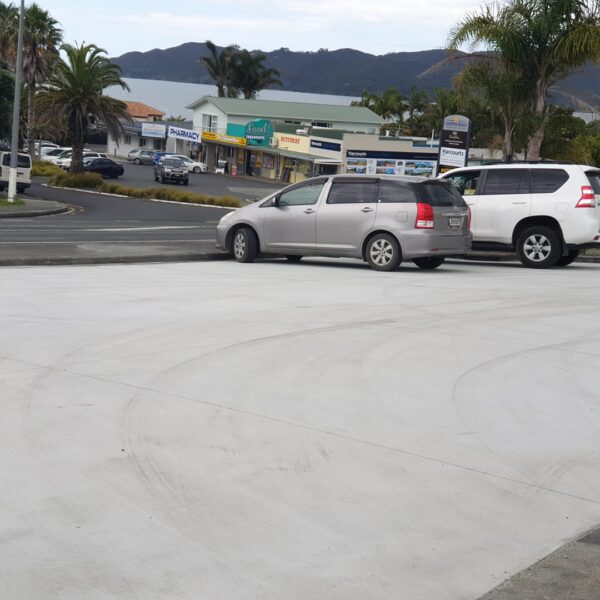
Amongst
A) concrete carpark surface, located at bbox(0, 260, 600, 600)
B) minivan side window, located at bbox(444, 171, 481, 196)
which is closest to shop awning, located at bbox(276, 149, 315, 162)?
minivan side window, located at bbox(444, 171, 481, 196)

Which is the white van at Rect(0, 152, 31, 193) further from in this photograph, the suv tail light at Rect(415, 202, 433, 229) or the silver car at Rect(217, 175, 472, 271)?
the suv tail light at Rect(415, 202, 433, 229)

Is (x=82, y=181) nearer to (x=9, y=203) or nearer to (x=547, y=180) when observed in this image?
(x=9, y=203)

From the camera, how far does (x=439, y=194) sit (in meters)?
17.4

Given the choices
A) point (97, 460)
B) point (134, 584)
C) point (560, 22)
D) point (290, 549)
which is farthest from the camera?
point (560, 22)

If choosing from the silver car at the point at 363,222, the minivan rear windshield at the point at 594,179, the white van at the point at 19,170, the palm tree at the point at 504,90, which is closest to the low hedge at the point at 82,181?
the white van at the point at 19,170

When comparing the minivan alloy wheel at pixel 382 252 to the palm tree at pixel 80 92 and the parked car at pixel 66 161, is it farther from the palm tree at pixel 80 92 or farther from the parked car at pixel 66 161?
the parked car at pixel 66 161

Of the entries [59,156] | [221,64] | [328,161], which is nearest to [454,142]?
[328,161]

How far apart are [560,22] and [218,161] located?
66.8 metres

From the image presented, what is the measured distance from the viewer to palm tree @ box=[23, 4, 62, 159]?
70750 millimetres

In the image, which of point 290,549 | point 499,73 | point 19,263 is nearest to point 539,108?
point 499,73

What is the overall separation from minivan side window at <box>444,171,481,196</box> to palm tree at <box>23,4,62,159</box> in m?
55.1

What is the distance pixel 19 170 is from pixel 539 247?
35.2 metres

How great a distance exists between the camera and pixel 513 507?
5.96 m

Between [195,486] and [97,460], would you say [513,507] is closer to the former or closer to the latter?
[195,486]
